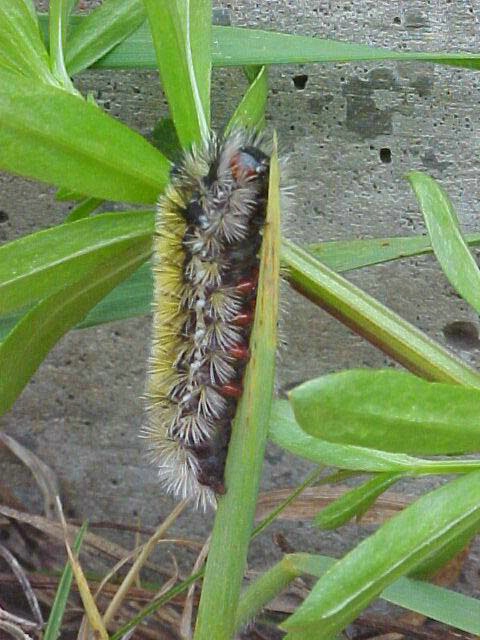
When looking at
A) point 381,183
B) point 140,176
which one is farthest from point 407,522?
point 381,183

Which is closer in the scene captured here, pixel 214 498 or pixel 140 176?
pixel 140 176

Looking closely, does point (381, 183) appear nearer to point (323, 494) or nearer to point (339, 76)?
point (339, 76)

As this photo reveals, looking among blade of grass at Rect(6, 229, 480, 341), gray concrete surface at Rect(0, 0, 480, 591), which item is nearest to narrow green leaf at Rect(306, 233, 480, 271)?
blade of grass at Rect(6, 229, 480, 341)

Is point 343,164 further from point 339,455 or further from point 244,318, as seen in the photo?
point 339,455

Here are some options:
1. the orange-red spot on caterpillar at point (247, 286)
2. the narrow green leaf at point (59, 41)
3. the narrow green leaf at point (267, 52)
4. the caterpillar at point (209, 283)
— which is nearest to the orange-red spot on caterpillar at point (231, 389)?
the caterpillar at point (209, 283)

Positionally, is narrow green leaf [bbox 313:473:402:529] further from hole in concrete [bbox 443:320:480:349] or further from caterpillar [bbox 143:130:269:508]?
hole in concrete [bbox 443:320:480:349]
